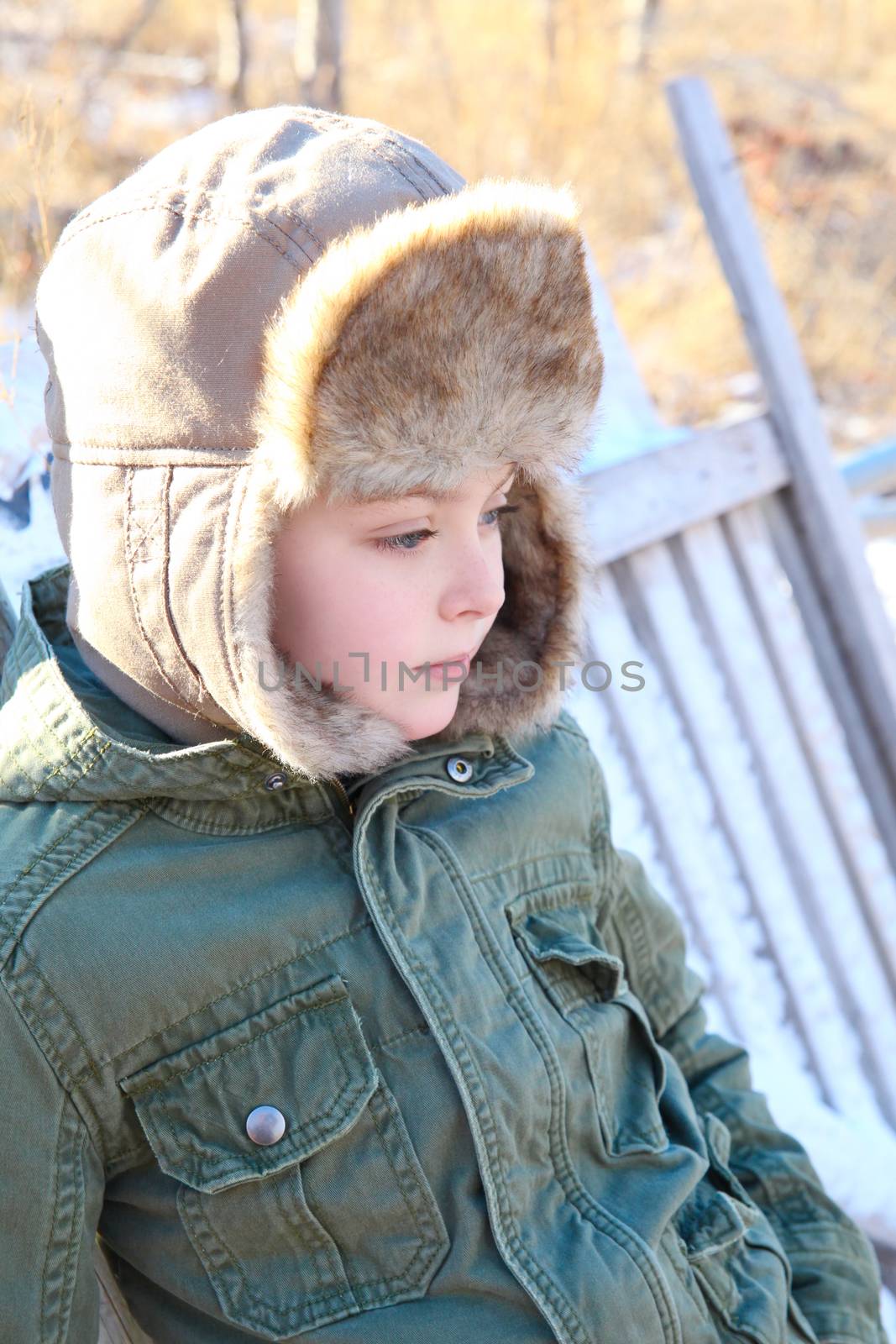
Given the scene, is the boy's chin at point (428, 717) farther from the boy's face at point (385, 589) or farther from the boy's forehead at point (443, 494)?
the boy's forehead at point (443, 494)

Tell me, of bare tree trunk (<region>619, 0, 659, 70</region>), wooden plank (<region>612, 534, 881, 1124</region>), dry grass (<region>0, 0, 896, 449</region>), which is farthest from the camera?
bare tree trunk (<region>619, 0, 659, 70</region>)

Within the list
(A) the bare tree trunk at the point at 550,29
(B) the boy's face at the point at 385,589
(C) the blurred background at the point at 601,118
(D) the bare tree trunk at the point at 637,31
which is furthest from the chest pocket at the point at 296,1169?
(D) the bare tree trunk at the point at 637,31

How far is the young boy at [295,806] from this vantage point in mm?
1023

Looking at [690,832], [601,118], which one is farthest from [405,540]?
[601,118]

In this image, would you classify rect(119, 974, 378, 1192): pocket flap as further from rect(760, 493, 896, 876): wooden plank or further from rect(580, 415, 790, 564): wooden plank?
rect(760, 493, 896, 876): wooden plank

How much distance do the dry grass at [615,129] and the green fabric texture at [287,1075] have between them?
4.26 meters

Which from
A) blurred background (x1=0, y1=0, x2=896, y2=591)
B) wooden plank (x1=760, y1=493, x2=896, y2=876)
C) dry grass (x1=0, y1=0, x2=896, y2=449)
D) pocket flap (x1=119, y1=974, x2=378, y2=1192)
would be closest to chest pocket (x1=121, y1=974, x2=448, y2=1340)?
pocket flap (x1=119, y1=974, x2=378, y2=1192)

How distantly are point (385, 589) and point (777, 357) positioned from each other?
1244 mm

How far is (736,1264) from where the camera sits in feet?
4.40

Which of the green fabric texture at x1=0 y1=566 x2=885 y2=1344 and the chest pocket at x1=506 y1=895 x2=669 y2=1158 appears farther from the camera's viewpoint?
the chest pocket at x1=506 y1=895 x2=669 y2=1158

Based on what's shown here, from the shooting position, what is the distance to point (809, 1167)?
59.7 inches

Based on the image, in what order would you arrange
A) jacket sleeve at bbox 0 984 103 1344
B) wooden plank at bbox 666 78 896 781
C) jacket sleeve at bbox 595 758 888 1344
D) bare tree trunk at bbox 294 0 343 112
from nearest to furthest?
jacket sleeve at bbox 0 984 103 1344 → jacket sleeve at bbox 595 758 888 1344 → wooden plank at bbox 666 78 896 781 → bare tree trunk at bbox 294 0 343 112

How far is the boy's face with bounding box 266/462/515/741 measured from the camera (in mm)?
1101

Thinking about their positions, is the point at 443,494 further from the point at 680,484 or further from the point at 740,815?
the point at 740,815
